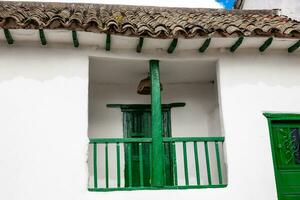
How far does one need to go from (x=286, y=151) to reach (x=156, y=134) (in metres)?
2.25

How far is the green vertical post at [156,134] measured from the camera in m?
6.26

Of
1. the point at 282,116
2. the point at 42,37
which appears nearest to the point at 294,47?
the point at 282,116

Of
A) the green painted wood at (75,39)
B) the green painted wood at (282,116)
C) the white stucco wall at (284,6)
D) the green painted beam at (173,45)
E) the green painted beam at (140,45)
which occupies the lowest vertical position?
the green painted wood at (282,116)

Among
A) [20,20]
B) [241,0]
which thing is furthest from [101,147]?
[241,0]

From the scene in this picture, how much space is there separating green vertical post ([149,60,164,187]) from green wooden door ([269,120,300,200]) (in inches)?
75.9

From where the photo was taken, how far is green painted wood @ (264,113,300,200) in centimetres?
646

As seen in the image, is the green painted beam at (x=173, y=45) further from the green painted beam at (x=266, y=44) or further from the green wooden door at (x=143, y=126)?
the green wooden door at (x=143, y=126)

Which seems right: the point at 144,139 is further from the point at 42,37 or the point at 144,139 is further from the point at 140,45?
the point at 42,37

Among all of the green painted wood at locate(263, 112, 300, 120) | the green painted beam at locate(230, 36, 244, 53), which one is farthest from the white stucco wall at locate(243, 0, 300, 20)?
the green painted wood at locate(263, 112, 300, 120)

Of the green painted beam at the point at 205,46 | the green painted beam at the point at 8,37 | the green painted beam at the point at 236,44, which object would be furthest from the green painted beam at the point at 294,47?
the green painted beam at the point at 8,37

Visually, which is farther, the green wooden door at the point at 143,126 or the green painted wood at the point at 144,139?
the green wooden door at the point at 143,126

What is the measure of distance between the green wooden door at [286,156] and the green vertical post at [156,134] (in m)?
1.93

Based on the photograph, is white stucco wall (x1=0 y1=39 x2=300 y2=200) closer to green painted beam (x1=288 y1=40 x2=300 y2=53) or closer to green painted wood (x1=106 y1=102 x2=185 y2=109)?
green painted beam (x1=288 y1=40 x2=300 y2=53)

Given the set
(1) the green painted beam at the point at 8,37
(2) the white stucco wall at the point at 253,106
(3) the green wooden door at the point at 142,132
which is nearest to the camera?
(1) the green painted beam at the point at 8,37
